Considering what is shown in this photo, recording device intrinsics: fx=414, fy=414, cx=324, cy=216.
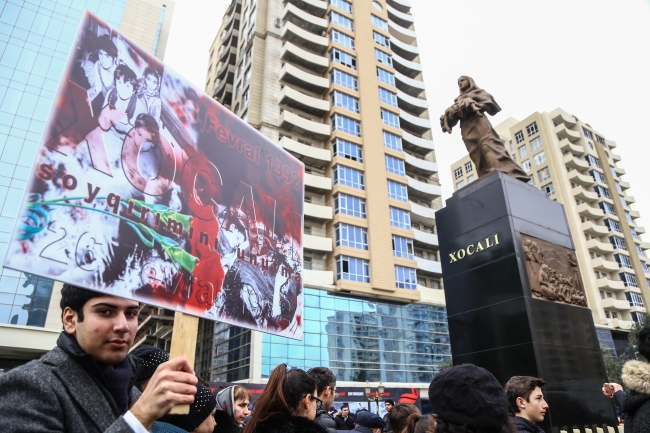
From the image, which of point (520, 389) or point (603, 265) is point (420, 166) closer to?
point (603, 265)

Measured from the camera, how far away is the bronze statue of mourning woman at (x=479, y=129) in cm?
855

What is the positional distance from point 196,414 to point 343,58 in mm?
41714

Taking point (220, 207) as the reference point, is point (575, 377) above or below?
below

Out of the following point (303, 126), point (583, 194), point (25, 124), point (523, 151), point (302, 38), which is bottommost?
point (25, 124)

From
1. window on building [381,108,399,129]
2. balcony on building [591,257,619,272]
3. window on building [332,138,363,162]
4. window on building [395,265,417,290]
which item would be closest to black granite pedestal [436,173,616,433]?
window on building [395,265,417,290]

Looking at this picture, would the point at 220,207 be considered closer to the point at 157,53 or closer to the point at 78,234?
the point at 78,234

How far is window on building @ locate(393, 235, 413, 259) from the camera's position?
117 ft

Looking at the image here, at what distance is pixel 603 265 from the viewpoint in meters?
50.3

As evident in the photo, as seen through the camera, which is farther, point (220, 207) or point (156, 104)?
point (220, 207)

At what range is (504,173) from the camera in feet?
26.9

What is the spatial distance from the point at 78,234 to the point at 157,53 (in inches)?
1655

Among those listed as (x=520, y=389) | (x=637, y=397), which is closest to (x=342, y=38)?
(x=520, y=389)

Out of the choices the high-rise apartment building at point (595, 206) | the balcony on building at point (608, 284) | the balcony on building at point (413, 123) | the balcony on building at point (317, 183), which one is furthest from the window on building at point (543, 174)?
the balcony on building at point (317, 183)

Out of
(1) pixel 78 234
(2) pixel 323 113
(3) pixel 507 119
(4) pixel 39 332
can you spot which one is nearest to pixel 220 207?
(1) pixel 78 234
